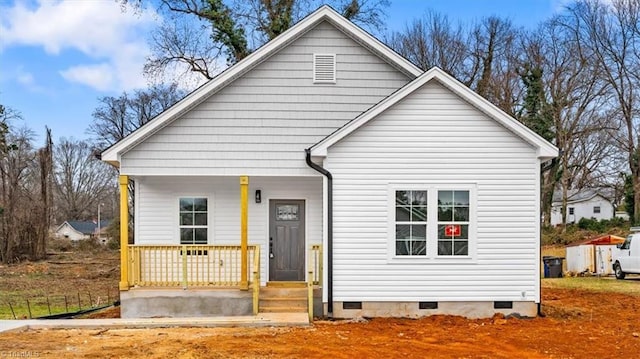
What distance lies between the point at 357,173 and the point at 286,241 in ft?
10.1

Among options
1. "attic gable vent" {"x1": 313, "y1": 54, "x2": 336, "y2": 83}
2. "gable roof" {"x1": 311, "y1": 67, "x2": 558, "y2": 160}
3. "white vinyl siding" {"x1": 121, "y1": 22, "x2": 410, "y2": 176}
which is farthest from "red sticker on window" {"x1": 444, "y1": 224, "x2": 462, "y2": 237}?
"attic gable vent" {"x1": 313, "y1": 54, "x2": 336, "y2": 83}

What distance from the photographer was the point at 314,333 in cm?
998

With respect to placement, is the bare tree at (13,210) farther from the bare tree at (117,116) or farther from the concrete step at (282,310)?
the concrete step at (282,310)

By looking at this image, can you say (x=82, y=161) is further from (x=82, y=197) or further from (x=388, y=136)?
(x=388, y=136)

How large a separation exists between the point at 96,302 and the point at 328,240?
953cm

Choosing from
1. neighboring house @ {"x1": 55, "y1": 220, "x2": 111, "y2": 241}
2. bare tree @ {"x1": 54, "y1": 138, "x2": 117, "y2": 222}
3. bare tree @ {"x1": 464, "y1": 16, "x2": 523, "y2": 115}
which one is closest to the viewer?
bare tree @ {"x1": 464, "y1": 16, "x2": 523, "y2": 115}

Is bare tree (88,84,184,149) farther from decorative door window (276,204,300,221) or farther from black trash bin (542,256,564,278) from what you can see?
decorative door window (276,204,300,221)

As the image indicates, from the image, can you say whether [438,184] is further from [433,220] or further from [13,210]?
[13,210]

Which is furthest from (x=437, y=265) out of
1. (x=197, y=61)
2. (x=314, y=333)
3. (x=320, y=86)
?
(x=197, y=61)

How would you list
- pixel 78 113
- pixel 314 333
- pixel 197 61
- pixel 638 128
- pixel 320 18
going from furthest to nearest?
1. pixel 78 113
2. pixel 638 128
3. pixel 197 61
4. pixel 320 18
5. pixel 314 333

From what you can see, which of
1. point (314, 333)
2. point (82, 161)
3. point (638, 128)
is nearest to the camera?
point (314, 333)

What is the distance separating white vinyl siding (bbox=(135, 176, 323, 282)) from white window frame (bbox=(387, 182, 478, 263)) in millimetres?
2387

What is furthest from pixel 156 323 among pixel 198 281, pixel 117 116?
pixel 117 116

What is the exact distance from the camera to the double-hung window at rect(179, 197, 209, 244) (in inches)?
523
